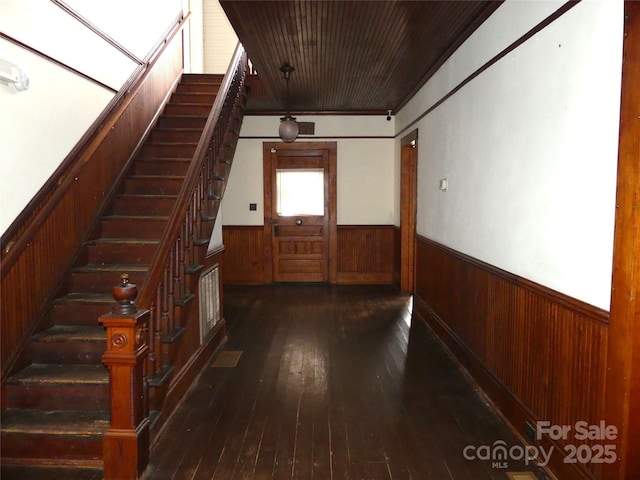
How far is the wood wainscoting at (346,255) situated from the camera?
7.80 meters

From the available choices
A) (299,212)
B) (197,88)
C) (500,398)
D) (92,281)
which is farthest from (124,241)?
(299,212)

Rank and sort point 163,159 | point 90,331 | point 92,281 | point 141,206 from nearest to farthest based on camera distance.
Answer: point 90,331
point 92,281
point 141,206
point 163,159

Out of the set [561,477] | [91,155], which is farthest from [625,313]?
[91,155]

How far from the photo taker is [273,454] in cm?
263

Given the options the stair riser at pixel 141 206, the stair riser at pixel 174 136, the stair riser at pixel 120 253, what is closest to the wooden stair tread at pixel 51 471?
the stair riser at pixel 120 253

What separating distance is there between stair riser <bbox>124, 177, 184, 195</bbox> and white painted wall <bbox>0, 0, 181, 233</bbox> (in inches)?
27.0

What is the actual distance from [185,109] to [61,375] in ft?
11.7

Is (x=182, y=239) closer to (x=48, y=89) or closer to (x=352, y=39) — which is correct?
(x=48, y=89)

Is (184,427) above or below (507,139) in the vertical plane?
below

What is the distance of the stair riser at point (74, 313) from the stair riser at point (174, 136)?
92.6 inches

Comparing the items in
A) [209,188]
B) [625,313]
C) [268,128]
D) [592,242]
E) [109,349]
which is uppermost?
[268,128]

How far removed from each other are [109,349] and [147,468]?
0.69 m

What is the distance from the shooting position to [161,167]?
184 inches

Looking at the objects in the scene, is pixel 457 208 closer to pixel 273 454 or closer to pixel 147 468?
pixel 273 454
